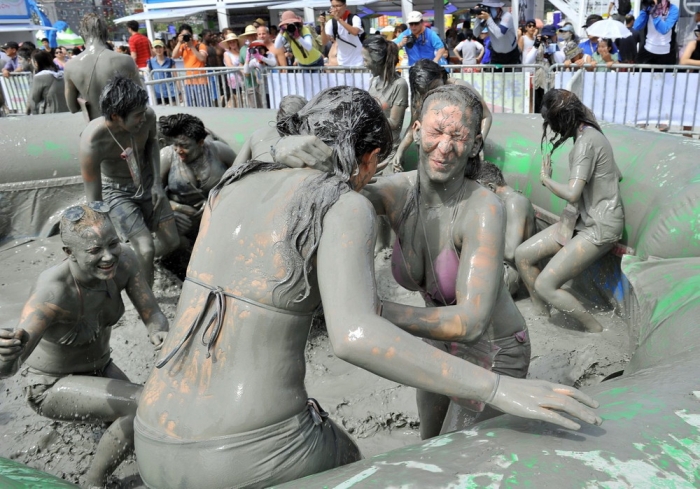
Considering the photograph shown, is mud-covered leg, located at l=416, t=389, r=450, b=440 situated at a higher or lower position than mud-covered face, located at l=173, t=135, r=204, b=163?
lower

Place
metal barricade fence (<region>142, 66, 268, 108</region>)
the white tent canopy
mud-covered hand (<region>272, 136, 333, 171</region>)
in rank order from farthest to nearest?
the white tent canopy, metal barricade fence (<region>142, 66, 268, 108</region>), mud-covered hand (<region>272, 136, 333, 171</region>)

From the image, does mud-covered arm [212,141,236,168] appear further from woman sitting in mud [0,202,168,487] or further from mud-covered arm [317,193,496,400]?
mud-covered arm [317,193,496,400]

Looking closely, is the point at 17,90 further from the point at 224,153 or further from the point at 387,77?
the point at 387,77

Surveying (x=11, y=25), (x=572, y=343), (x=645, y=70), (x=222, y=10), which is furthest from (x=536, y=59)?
(x=11, y=25)

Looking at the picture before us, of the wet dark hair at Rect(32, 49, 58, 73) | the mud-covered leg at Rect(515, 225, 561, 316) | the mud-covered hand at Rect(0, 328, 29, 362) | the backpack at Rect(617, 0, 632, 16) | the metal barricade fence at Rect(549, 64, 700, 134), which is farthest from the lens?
the wet dark hair at Rect(32, 49, 58, 73)

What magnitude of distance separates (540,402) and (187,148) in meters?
4.28

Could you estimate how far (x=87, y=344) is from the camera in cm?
315

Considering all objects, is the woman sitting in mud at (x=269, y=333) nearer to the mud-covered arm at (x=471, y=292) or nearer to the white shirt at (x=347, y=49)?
the mud-covered arm at (x=471, y=292)

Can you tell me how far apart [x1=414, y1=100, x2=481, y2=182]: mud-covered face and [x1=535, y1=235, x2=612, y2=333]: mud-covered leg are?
92.6 inches

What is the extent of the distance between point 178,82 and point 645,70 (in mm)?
5722

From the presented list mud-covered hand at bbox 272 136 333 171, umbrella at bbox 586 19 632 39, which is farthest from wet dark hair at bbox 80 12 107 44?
umbrella at bbox 586 19 632 39

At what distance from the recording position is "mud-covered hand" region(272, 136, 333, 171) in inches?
71.9

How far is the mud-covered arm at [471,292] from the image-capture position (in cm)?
191

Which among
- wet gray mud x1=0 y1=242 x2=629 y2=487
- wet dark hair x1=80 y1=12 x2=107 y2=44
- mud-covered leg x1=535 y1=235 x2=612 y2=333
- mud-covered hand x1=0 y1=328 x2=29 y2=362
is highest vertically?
wet dark hair x1=80 y1=12 x2=107 y2=44
